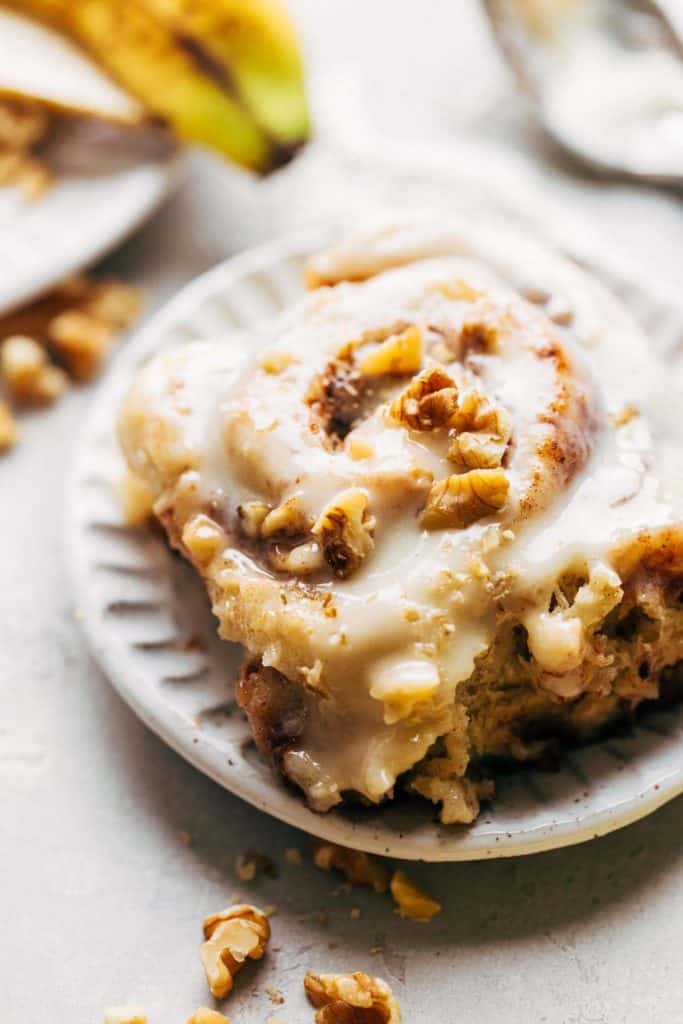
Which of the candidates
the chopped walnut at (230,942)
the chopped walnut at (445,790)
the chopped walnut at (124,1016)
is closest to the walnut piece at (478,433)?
the chopped walnut at (445,790)

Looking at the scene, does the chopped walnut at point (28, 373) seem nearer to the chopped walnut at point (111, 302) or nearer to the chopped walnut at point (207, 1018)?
the chopped walnut at point (111, 302)

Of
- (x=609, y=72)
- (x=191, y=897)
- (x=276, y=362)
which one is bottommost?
(x=609, y=72)

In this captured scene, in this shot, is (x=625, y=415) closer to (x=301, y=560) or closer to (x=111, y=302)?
(x=301, y=560)

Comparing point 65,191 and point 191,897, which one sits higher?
point 65,191

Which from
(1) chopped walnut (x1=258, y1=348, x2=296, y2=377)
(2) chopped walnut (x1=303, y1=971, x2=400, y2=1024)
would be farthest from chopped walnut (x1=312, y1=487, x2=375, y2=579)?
(2) chopped walnut (x1=303, y1=971, x2=400, y2=1024)

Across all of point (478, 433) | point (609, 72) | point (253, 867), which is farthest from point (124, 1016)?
point (609, 72)

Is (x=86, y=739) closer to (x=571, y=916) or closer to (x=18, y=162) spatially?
(x=571, y=916)
